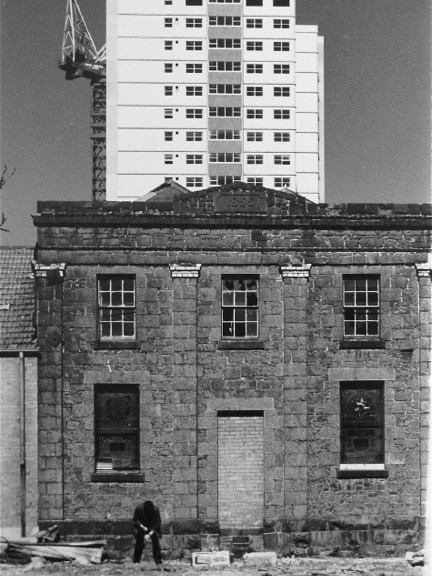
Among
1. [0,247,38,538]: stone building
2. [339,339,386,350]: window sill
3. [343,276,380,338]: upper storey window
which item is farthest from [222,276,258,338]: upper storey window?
[0,247,38,538]: stone building

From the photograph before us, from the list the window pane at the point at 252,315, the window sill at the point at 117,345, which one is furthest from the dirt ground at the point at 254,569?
the window pane at the point at 252,315

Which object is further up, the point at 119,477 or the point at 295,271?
the point at 295,271

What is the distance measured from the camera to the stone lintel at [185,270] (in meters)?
21.2

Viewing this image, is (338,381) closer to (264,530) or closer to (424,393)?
(424,393)

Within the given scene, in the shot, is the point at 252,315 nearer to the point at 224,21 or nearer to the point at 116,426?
the point at 116,426

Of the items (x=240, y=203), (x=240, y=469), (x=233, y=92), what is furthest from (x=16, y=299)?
(x=233, y=92)

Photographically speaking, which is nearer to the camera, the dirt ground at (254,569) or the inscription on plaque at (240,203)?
the dirt ground at (254,569)

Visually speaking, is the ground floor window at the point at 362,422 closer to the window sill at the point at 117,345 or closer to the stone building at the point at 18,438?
the window sill at the point at 117,345

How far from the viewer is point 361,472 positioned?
21.3 m

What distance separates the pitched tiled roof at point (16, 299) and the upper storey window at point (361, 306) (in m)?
7.87

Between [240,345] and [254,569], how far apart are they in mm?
5286

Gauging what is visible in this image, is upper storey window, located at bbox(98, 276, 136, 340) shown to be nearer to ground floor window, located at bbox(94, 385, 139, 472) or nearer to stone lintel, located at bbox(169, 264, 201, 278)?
stone lintel, located at bbox(169, 264, 201, 278)

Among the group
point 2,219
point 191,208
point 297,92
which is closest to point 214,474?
point 191,208

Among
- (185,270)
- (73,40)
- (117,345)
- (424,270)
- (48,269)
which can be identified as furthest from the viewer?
(73,40)
